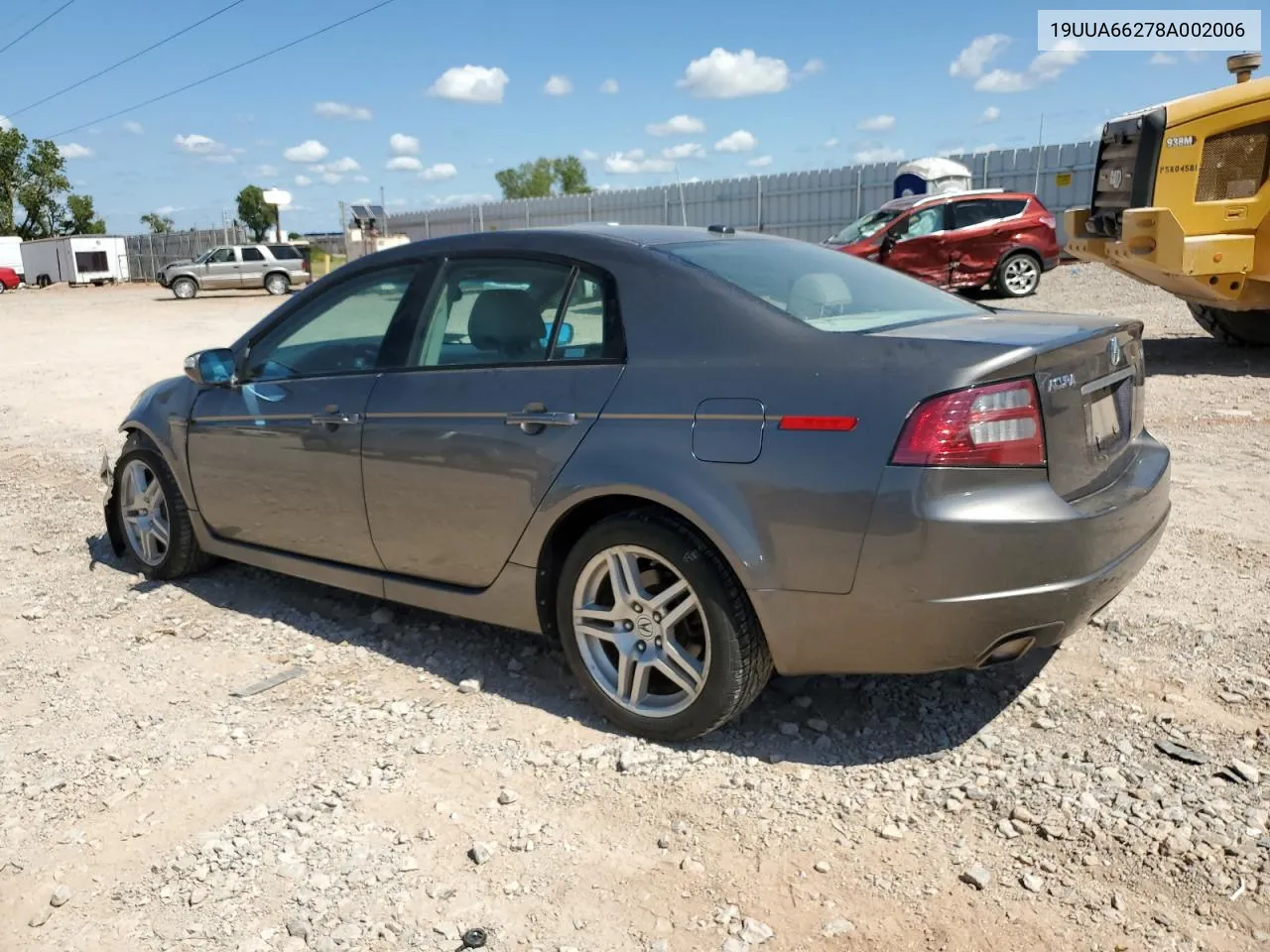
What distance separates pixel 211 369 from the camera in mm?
4805

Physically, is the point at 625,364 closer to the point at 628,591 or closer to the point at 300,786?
the point at 628,591

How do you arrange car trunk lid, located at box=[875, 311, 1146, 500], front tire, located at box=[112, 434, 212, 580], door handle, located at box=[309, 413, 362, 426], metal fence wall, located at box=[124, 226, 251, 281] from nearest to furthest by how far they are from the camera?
1. car trunk lid, located at box=[875, 311, 1146, 500]
2. door handle, located at box=[309, 413, 362, 426]
3. front tire, located at box=[112, 434, 212, 580]
4. metal fence wall, located at box=[124, 226, 251, 281]

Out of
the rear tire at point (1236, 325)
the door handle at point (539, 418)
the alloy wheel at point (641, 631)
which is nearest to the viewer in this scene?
the alloy wheel at point (641, 631)

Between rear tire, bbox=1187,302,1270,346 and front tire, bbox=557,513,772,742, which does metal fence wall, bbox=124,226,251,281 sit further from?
front tire, bbox=557,513,772,742

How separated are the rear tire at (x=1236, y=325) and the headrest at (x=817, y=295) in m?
8.81

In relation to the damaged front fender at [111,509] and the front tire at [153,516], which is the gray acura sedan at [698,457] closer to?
the front tire at [153,516]

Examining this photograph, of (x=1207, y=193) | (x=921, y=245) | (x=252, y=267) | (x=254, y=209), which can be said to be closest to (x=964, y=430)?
(x=1207, y=193)

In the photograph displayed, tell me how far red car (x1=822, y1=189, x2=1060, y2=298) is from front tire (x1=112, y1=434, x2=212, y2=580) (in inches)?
575

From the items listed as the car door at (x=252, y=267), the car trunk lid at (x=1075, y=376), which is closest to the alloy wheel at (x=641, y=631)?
the car trunk lid at (x=1075, y=376)

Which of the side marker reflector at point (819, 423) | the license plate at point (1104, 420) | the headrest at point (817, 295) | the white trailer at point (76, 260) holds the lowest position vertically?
the white trailer at point (76, 260)

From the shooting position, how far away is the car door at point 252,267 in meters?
35.2

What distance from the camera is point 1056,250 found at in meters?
18.9

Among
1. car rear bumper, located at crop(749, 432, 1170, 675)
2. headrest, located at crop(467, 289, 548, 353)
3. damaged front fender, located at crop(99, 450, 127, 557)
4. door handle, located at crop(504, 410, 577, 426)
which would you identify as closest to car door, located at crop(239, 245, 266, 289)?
damaged front fender, located at crop(99, 450, 127, 557)

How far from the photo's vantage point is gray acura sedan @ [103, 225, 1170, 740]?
2990 millimetres
